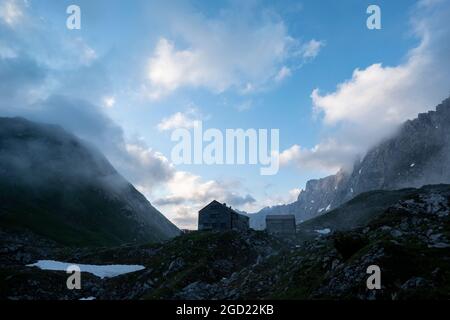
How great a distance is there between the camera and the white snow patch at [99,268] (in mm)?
65812

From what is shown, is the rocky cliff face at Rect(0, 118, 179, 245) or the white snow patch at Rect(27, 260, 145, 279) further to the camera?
the rocky cliff face at Rect(0, 118, 179, 245)

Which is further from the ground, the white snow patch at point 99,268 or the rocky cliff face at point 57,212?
the rocky cliff face at point 57,212

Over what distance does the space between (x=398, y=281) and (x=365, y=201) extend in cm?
13857

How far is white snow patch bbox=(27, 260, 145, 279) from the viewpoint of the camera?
65.8m

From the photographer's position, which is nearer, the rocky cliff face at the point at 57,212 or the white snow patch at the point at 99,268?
the white snow patch at the point at 99,268

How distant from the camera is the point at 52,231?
440 ft

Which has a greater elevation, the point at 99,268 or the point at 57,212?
the point at 57,212

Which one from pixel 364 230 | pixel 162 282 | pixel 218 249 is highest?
pixel 364 230

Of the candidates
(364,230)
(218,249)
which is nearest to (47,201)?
(218,249)

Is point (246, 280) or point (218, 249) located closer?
point (246, 280)

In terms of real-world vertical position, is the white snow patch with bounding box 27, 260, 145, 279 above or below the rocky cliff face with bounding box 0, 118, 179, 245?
below

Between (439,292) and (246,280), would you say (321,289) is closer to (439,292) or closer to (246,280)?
(439,292)

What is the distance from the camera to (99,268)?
68.8 metres

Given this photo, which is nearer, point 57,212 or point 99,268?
point 99,268
